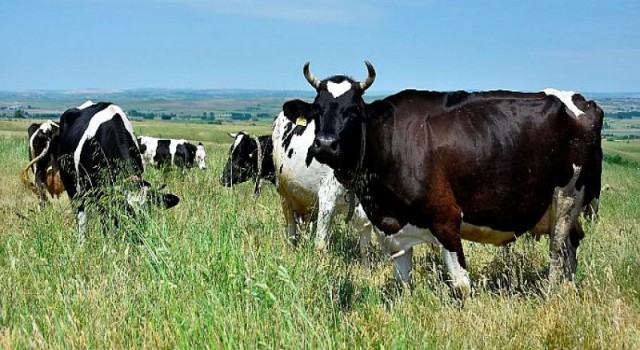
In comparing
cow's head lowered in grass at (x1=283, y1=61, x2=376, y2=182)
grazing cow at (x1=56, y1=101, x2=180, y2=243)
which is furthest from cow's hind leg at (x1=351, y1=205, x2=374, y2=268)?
grazing cow at (x1=56, y1=101, x2=180, y2=243)

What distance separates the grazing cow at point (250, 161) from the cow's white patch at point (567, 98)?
204 inches

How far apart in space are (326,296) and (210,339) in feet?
5.53

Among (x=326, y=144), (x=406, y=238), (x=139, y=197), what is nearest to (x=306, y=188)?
(x=139, y=197)

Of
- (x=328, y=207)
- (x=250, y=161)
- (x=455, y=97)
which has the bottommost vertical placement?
(x=250, y=161)

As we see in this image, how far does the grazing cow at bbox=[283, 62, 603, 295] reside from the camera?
6.25 meters

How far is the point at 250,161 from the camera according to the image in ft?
46.8

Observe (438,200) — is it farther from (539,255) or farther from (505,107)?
(539,255)

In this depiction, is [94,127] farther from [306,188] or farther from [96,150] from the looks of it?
[306,188]

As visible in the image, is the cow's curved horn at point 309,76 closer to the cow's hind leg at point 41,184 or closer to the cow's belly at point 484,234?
the cow's belly at point 484,234

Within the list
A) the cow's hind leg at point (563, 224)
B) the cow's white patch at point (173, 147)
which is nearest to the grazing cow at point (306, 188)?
the cow's hind leg at point (563, 224)

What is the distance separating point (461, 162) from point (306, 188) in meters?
3.03

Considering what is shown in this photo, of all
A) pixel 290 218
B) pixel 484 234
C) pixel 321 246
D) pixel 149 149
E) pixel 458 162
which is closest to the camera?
pixel 458 162

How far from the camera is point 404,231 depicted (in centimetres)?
638

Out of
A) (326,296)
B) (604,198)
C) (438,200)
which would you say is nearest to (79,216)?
(326,296)
